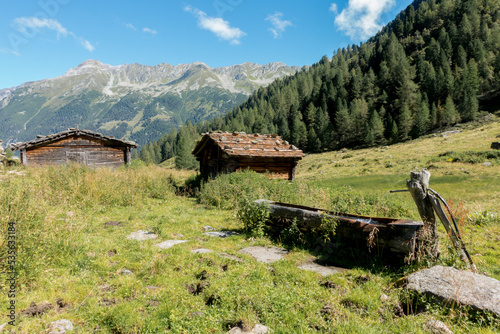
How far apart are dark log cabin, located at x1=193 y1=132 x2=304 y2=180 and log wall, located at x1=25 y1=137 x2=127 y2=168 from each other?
396 inches

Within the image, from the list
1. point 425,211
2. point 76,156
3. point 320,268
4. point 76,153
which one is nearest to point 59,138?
point 76,153

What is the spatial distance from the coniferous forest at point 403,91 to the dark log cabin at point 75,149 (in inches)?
2266

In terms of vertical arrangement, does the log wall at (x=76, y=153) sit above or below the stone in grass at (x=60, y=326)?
above

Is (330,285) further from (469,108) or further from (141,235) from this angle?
(469,108)

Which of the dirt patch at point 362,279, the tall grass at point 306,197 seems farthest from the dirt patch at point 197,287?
the tall grass at point 306,197

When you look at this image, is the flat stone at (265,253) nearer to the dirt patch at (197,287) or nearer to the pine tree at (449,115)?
the dirt patch at (197,287)

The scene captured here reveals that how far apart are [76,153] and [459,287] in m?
25.8

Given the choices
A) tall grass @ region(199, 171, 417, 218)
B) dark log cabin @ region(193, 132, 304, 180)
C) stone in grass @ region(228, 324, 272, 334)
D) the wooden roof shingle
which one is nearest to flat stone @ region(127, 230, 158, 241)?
tall grass @ region(199, 171, 417, 218)

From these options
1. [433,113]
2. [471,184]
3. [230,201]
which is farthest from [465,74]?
[230,201]

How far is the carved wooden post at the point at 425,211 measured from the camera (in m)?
4.62

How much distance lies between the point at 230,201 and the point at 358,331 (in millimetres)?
9298

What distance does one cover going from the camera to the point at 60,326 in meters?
2.95

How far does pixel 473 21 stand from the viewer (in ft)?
315

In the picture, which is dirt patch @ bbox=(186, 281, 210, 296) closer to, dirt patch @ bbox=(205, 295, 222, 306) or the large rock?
dirt patch @ bbox=(205, 295, 222, 306)
